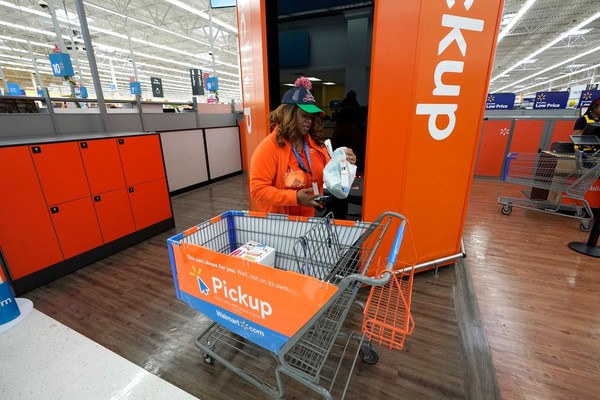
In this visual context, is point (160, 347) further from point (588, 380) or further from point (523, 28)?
point (523, 28)

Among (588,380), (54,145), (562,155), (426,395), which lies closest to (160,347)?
(426,395)

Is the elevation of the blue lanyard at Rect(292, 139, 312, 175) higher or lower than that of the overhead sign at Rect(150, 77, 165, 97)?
lower

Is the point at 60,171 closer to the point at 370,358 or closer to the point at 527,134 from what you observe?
the point at 370,358

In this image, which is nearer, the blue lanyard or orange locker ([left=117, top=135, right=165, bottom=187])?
the blue lanyard

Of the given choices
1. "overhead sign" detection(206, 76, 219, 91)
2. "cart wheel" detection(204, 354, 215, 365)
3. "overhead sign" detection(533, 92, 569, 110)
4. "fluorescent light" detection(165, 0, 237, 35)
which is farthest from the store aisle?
"overhead sign" detection(533, 92, 569, 110)

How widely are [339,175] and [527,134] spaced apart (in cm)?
667

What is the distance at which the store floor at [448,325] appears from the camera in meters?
1.64

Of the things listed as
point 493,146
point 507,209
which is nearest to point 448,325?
point 507,209

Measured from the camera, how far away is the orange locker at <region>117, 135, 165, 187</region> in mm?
3250

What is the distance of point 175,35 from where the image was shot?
15.2m

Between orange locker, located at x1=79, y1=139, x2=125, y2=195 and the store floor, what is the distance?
834 mm

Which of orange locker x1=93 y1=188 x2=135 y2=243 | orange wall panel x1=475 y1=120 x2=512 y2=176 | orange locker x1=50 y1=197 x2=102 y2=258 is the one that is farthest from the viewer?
orange wall panel x1=475 y1=120 x2=512 y2=176

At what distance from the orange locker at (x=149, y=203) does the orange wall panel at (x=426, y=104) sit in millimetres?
2843

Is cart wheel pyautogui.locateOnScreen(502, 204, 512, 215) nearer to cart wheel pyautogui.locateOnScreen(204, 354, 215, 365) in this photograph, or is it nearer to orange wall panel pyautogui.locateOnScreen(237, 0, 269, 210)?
orange wall panel pyautogui.locateOnScreen(237, 0, 269, 210)
